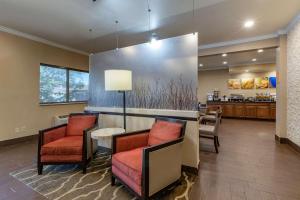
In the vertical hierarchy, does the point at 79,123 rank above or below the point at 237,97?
below

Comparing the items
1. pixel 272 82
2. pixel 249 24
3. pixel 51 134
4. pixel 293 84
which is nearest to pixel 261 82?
pixel 272 82

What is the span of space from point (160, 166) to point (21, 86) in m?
4.31

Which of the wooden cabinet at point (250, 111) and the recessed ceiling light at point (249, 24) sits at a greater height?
the recessed ceiling light at point (249, 24)

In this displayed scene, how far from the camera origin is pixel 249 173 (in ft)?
8.25

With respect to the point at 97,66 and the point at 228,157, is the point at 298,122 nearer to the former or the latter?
the point at 228,157

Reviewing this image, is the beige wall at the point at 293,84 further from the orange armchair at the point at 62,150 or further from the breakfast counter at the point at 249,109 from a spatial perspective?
the orange armchair at the point at 62,150

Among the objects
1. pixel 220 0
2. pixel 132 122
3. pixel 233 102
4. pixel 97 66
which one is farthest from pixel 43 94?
pixel 233 102

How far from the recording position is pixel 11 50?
3.94 m

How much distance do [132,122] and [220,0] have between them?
266 centimetres

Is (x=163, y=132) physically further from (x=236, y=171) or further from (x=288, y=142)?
(x=288, y=142)

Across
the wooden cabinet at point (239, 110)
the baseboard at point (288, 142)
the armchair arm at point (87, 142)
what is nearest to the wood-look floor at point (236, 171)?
the baseboard at point (288, 142)

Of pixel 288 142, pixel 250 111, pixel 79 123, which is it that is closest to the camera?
pixel 79 123

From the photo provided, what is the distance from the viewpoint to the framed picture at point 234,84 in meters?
8.37

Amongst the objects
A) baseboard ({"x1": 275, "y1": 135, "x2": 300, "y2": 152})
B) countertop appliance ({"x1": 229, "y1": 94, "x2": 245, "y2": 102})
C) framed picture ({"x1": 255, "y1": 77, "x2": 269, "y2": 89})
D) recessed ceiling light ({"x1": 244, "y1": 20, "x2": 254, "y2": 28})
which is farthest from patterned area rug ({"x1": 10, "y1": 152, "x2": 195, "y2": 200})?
framed picture ({"x1": 255, "y1": 77, "x2": 269, "y2": 89})
